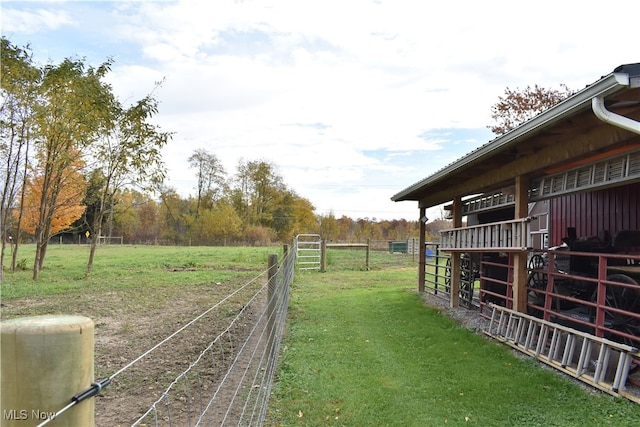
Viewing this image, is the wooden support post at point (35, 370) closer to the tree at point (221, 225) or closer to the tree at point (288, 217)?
the tree at point (221, 225)

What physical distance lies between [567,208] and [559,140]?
15.5 feet

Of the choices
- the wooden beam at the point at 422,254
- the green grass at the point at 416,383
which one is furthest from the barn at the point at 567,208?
the wooden beam at the point at 422,254

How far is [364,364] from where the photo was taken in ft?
16.7

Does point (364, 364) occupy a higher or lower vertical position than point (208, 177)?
lower

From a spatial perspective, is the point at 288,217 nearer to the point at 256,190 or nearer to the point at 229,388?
the point at 256,190

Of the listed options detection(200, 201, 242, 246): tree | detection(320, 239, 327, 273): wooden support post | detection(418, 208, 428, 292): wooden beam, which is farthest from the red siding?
detection(200, 201, 242, 246): tree

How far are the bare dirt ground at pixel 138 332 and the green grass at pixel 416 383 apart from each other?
44.4 inches

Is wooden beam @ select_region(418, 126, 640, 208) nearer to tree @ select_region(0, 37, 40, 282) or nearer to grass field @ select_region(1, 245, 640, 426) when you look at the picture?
grass field @ select_region(1, 245, 640, 426)

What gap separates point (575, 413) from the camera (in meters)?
3.74

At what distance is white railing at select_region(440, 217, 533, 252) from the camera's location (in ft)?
18.1

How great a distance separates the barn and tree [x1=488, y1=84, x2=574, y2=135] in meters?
13.2

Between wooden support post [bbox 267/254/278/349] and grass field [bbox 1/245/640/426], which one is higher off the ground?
wooden support post [bbox 267/254/278/349]

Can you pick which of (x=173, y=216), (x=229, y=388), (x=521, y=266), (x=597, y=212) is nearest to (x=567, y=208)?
(x=597, y=212)

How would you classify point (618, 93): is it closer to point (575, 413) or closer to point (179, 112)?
point (575, 413)
